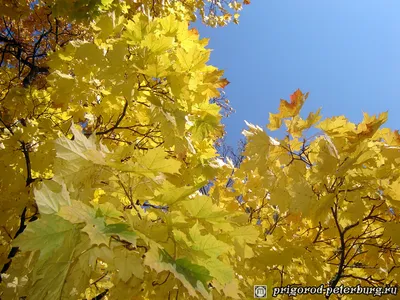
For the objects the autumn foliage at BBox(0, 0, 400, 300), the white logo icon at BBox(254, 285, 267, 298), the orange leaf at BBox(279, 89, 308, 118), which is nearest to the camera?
the autumn foliage at BBox(0, 0, 400, 300)

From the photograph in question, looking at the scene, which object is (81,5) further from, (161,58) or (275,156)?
(275,156)

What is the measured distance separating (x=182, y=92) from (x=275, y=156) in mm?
673

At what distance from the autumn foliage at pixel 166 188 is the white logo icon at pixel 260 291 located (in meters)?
0.03

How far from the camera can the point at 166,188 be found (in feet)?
3.40

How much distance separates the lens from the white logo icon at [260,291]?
53.4 inches

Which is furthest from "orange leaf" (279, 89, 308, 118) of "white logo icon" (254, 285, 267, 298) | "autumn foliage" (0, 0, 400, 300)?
"white logo icon" (254, 285, 267, 298)

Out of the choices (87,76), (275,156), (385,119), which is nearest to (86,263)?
(275,156)

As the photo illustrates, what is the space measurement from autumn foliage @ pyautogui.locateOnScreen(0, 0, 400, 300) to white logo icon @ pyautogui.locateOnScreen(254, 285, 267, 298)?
3 centimetres

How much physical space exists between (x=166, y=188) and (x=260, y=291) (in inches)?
28.6

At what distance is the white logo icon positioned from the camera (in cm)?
136

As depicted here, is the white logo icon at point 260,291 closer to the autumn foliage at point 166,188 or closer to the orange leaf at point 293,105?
the autumn foliage at point 166,188

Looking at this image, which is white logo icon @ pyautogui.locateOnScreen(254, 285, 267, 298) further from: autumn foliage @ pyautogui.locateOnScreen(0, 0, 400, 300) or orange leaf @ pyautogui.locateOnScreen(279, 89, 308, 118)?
orange leaf @ pyautogui.locateOnScreen(279, 89, 308, 118)

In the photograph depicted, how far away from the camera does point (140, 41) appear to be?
149 centimetres

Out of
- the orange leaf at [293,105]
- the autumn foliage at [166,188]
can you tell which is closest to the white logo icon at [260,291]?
the autumn foliage at [166,188]
